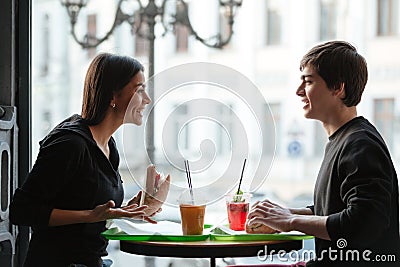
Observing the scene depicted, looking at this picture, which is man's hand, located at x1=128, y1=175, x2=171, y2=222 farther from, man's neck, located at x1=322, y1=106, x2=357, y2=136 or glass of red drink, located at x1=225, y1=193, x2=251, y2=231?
man's neck, located at x1=322, y1=106, x2=357, y2=136

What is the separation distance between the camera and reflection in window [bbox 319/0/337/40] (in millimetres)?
2289

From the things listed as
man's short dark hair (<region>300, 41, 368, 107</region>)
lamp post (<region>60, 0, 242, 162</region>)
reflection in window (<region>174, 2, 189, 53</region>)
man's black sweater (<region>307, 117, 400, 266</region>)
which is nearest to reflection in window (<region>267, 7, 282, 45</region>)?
lamp post (<region>60, 0, 242, 162</region>)

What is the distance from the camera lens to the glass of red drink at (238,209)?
187 centimetres

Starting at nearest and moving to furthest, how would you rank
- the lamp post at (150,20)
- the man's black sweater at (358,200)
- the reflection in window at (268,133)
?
the man's black sweater at (358,200) < the reflection in window at (268,133) < the lamp post at (150,20)

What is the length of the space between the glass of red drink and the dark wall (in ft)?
2.56

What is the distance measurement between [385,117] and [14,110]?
4.26 ft

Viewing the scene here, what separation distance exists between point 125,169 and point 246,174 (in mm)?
465

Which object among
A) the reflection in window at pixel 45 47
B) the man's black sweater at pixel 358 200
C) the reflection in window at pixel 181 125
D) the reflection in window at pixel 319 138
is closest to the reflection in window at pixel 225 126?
the reflection in window at pixel 181 125

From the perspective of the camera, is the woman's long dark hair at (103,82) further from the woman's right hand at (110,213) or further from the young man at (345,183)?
the young man at (345,183)

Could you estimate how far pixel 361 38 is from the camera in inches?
89.0

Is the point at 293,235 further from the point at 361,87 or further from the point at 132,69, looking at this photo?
the point at 132,69

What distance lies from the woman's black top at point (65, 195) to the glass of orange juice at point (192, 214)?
245 mm

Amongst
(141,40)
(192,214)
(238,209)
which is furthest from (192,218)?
(141,40)

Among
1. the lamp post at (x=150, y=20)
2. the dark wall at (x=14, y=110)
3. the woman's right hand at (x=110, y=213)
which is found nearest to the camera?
the woman's right hand at (x=110, y=213)
